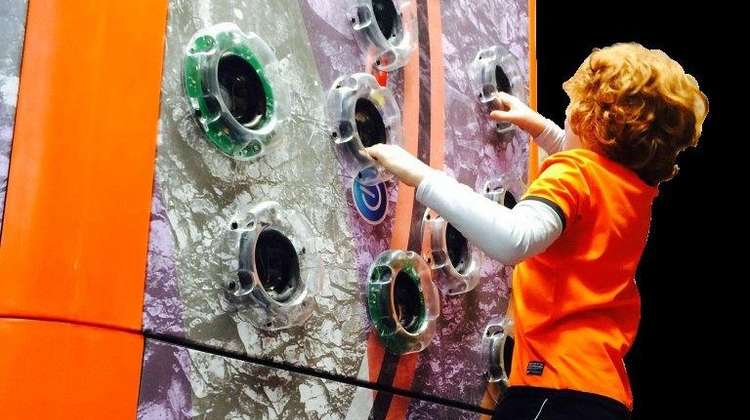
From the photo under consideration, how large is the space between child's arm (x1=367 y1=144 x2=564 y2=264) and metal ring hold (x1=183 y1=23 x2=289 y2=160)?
0.69 feet

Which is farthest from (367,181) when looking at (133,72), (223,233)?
(133,72)

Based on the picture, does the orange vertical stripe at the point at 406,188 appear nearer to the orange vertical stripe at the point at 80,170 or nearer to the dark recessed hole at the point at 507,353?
the dark recessed hole at the point at 507,353

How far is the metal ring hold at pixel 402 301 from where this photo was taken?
1277 mm

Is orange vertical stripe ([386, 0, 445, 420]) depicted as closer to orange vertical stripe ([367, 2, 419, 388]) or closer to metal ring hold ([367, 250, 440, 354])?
orange vertical stripe ([367, 2, 419, 388])

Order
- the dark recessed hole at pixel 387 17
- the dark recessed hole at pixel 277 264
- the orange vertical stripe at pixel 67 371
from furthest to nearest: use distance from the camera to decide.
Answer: the dark recessed hole at pixel 387 17 < the dark recessed hole at pixel 277 264 < the orange vertical stripe at pixel 67 371

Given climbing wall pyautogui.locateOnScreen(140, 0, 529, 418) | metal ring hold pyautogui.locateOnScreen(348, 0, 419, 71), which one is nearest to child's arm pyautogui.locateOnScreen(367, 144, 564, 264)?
climbing wall pyautogui.locateOnScreen(140, 0, 529, 418)

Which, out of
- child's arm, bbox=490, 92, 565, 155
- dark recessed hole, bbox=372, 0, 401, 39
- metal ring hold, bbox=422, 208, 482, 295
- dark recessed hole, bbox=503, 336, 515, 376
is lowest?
dark recessed hole, bbox=503, 336, 515, 376

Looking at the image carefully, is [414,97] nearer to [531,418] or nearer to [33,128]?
[531,418]

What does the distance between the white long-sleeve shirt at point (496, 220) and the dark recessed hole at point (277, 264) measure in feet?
0.68

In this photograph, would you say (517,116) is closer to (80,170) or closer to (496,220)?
(496,220)

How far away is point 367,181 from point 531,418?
1.35 feet

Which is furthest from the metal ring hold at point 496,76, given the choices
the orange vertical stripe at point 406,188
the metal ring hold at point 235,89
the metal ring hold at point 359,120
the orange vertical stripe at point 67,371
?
the orange vertical stripe at point 67,371

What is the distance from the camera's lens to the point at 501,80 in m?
1.78

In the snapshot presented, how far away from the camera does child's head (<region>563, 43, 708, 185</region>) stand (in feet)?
4.32
